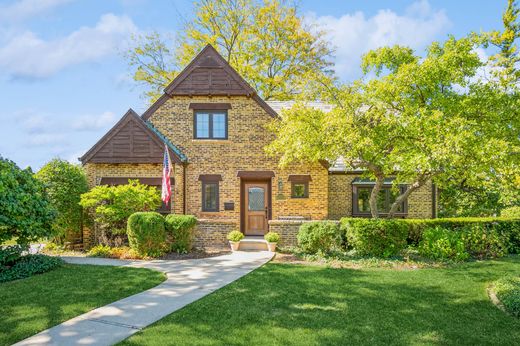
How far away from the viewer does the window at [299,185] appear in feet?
52.0

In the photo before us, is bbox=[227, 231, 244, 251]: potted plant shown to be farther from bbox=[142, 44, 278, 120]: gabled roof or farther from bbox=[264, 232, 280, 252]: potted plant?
bbox=[142, 44, 278, 120]: gabled roof

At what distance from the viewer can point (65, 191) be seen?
14.2 metres

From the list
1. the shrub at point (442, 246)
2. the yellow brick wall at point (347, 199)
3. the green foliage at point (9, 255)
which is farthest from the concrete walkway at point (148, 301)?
the yellow brick wall at point (347, 199)

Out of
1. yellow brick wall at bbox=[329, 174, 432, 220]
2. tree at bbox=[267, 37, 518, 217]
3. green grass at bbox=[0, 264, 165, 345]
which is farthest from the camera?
yellow brick wall at bbox=[329, 174, 432, 220]

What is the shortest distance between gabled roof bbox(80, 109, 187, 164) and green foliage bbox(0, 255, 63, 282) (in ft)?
19.1

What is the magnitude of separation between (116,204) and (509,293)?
12.3m

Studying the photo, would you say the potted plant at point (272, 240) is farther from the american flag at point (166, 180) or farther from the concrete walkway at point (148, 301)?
the american flag at point (166, 180)

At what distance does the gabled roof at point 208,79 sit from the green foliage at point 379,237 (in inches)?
258

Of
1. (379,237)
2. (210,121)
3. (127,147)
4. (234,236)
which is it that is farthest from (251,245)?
(127,147)

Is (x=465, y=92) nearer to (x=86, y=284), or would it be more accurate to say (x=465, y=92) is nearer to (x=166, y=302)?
(x=166, y=302)

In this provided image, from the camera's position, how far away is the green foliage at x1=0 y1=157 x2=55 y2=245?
9.52m

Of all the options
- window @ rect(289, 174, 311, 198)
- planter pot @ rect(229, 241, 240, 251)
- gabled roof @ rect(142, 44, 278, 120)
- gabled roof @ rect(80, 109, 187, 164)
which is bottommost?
planter pot @ rect(229, 241, 240, 251)

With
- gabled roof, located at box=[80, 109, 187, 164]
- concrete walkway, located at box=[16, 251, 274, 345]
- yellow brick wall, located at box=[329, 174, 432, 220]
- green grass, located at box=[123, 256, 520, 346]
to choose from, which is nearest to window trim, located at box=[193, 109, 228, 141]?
gabled roof, located at box=[80, 109, 187, 164]

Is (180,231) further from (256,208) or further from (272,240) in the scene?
(256,208)
